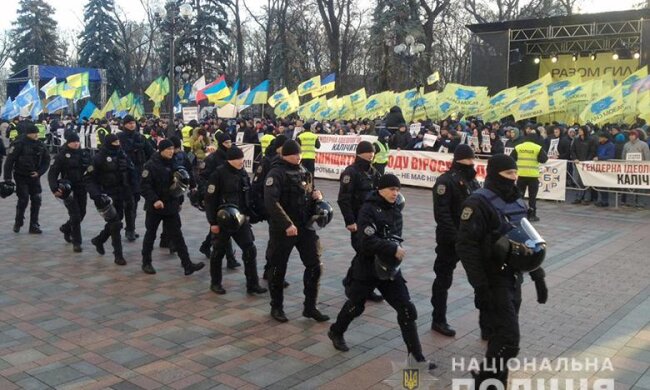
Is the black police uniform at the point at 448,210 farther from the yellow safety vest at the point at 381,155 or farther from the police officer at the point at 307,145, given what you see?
the police officer at the point at 307,145

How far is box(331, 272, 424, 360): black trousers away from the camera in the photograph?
4988 millimetres

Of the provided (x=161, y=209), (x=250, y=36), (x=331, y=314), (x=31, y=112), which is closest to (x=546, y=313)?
(x=331, y=314)

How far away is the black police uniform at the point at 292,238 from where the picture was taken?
20.6 ft

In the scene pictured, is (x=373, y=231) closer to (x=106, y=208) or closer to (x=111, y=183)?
(x=106, y=208)

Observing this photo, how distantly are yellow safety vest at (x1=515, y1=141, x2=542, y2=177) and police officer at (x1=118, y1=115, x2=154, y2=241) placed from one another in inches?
276

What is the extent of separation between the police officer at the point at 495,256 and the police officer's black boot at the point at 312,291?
216cm

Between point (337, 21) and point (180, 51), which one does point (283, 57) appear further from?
point (180, 51)

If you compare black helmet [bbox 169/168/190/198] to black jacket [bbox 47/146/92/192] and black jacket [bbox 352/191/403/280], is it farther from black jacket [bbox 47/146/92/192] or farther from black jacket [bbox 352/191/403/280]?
black jacket [bbox 352/191/403/280]

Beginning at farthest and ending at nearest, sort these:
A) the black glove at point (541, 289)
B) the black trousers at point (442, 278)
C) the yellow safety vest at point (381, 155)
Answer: the yellow safety vest at point (381, 155)
the black trousers at point (442, 278)
the black glove at point (541, 289)

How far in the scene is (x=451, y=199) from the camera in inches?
229

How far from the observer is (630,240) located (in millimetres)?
10797

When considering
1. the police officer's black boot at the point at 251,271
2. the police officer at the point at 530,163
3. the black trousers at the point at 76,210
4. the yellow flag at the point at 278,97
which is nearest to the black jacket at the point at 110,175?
the black trousers at the point at 76,210

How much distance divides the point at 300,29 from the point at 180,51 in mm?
9153

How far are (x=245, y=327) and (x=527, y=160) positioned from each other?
8.08m
